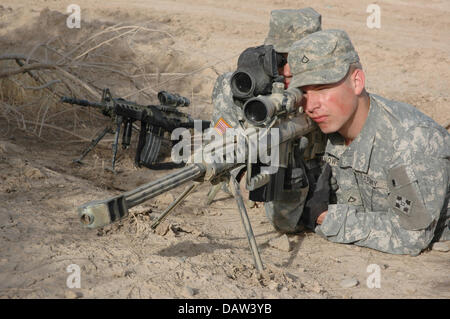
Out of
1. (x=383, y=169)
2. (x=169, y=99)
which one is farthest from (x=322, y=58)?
(x=169, y=99)

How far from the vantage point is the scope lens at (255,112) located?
2852 millimetres

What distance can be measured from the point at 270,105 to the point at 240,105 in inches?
43.7

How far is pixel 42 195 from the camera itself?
150 inches

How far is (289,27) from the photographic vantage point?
417 centimetres

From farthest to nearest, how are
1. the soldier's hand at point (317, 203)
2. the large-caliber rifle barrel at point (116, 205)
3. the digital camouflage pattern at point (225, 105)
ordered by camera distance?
the digital camouflage pattern at point (225, 105) < the soldier's hand at point (317, 203) < the large-caliber rifle barrel at point (116, 205)

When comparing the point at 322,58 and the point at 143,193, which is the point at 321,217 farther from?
the point at 143,193

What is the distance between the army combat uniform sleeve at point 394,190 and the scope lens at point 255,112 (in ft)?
3.11

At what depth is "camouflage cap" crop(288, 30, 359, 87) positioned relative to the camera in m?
3.10

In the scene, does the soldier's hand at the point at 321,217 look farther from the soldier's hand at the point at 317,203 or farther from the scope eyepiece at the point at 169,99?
the scope eyepiece at the point at 169,99

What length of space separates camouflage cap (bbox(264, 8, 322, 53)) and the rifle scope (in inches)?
45.1

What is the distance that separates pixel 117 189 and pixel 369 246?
2369mm

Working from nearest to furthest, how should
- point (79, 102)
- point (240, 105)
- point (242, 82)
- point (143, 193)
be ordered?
point (143, 193) → point (242, 82) → point (240, 105) → point (79, 102)

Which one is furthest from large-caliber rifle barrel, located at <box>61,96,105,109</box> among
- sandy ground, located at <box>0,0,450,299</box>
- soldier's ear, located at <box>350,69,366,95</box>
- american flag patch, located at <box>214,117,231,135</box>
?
soldier's ear, located at <box>350,69,366,95</box>

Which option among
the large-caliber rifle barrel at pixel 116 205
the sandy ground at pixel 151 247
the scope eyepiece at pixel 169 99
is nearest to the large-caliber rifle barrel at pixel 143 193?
the large-caliber rifle barrel at pixel 116 205
